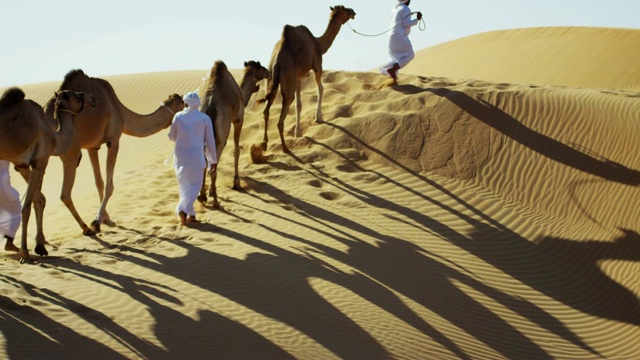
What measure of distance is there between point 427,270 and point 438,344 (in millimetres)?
1815

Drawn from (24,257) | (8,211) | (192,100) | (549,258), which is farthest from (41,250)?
(549,258)

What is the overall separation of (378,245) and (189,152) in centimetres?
272

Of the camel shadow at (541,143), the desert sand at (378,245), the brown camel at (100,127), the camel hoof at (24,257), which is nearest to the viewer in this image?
the desert sand at (378,245)

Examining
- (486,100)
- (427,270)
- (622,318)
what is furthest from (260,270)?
(486,100)

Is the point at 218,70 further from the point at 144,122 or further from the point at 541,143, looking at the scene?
the point at 541,143

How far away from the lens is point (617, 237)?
13.4 m

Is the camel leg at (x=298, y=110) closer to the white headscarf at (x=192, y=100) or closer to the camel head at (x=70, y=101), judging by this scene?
the white headscarf at (x=192, y=100)

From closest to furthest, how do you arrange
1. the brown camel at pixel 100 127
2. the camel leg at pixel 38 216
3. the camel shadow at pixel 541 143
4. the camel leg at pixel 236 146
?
the camel leg at pixel 38 216 < the brown camel at pixel 100 127 < the camel leg at pixel 236 146 < the camel shadow at pixel 541 143

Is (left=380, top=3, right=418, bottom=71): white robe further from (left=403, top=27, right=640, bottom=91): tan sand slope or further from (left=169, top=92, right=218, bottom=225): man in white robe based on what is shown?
(left=403, top=27, right=640, bottom=91): tan sand slope

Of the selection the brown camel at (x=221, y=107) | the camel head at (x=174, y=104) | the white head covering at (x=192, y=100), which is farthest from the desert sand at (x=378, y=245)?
the white head covering at (x=192, y=100)

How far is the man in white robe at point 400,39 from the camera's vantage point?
669 inches

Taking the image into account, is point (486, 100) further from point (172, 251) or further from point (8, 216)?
point (8, 216)

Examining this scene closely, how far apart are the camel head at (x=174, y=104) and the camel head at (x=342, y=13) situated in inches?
188

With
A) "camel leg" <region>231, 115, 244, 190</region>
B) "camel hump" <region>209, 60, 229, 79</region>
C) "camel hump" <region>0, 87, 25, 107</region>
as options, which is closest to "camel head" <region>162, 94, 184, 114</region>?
"camel hump" <region>209, 60, 229, 79</region>
